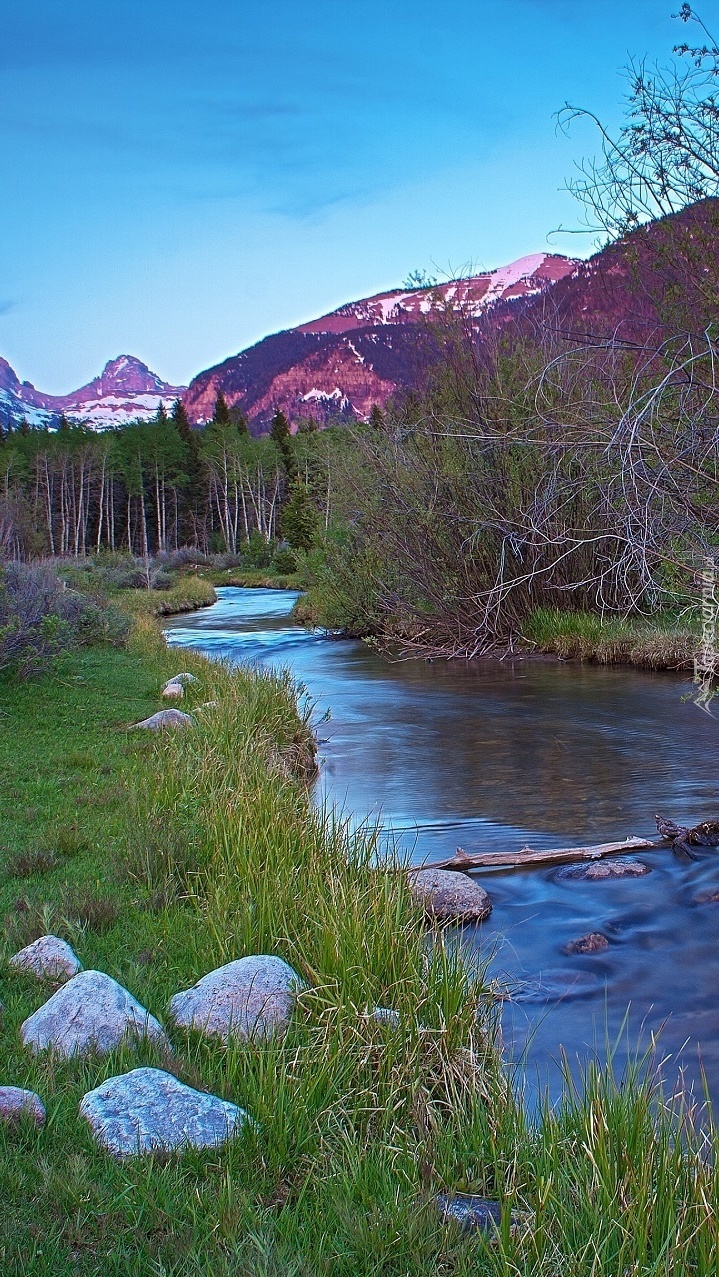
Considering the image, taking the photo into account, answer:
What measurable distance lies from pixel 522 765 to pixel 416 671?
683 cm

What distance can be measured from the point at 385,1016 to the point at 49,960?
54.4 inches

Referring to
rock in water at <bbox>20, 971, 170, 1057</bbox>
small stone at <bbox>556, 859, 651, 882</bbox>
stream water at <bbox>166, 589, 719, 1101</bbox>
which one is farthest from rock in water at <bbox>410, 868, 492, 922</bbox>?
rock in water at <bbox>20, 971, 170, 1057</bbox>

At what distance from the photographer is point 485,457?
55.5 ft

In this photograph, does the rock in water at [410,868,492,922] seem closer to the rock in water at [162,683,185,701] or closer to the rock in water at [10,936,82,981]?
the rock in water at [10,936,82,981]

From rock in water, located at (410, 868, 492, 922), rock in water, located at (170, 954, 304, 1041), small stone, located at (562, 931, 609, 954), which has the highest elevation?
rock in water, located at (170, 954, 304, 1041)

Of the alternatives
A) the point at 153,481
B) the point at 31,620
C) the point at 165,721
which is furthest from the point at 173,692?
the point at 153,481

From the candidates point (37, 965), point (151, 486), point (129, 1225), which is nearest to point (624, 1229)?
point (129, 1225)

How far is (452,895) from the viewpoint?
6145 millimetres

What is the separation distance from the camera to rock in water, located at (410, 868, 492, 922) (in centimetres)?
599

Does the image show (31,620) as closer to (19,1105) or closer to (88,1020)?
(88,1020)

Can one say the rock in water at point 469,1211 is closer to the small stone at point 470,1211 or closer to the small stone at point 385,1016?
the small stone at point 470,1211

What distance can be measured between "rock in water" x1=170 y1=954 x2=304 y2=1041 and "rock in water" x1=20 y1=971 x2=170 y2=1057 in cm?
23

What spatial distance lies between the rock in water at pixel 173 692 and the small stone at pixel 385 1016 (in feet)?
26.0

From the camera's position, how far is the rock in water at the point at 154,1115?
2949 millimetres
